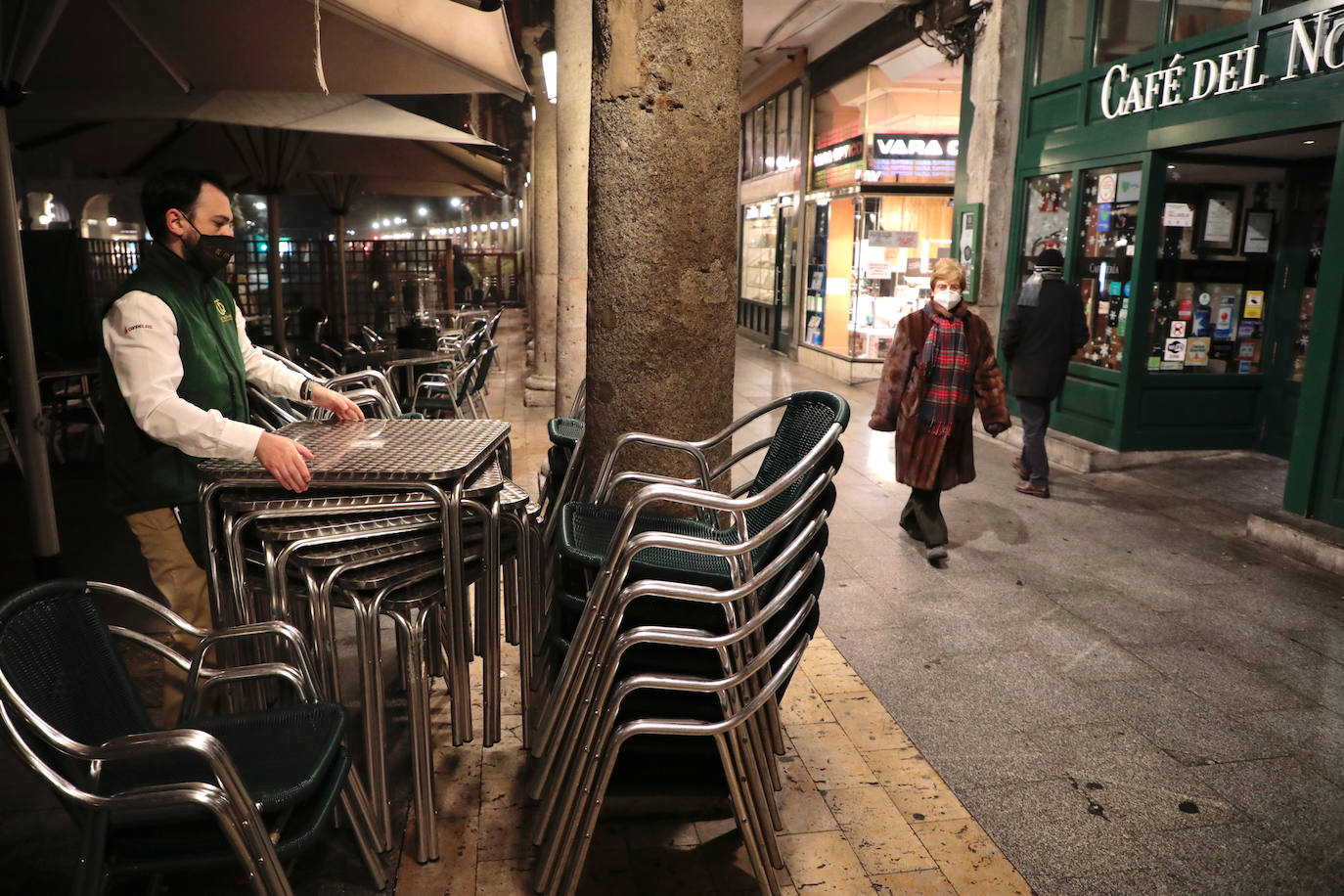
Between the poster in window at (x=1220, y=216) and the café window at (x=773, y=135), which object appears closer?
the poster in window at (x=1220, y=216)

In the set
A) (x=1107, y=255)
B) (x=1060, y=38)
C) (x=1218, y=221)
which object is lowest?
(x=1107, y=255)

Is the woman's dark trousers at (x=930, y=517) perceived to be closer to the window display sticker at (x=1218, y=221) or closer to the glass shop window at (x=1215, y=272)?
the glass shop window at (x=1215, y=272)

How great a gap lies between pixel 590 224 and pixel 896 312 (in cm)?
1066

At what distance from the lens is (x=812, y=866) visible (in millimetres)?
2705

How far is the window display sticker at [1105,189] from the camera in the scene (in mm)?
8266

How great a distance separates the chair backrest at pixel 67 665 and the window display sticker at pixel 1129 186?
8.04 m

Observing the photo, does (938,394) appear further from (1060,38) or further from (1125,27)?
(1060,38)

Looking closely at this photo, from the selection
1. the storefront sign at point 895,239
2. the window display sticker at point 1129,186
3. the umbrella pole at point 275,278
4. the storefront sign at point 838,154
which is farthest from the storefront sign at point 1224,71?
the umbrella pole at point 275,278

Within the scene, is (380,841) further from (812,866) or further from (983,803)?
(983,803)

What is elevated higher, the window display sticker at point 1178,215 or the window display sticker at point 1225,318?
the window display sticker at point 1178,215

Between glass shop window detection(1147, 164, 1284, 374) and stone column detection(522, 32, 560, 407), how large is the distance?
238 inches

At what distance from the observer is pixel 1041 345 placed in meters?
7.14

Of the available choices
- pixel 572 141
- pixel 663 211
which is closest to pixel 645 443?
pixel 663 211

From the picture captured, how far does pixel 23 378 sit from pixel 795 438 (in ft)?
12.2
